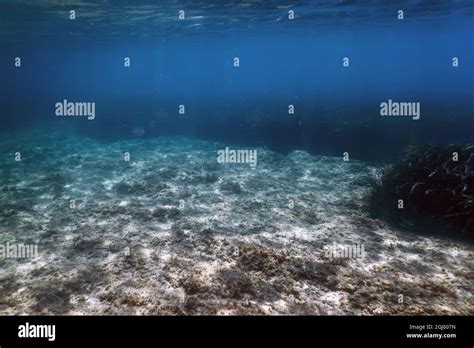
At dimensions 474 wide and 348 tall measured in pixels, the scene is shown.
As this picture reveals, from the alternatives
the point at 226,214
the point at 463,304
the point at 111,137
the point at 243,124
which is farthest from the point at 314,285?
the point at 111,137

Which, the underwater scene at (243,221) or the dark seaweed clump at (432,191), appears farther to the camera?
the dark seaweed clump at (432,191)

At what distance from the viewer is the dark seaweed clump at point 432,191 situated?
10.0 meters

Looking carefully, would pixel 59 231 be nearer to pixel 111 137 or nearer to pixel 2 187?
pixel 2 187

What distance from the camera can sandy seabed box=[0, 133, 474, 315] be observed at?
7.06 m

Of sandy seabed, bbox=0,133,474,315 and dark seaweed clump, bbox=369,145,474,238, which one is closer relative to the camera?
sandy seabed, bbox=0,133,474,315

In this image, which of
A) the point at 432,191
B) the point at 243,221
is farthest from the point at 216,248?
the point at 432,191

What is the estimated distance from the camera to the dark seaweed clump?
32.9 feet

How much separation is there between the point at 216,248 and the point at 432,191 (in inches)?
281

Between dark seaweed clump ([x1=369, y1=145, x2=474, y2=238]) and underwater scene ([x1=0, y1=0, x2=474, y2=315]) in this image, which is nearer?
underwater scene ([x1=0, y1=0, x2=474, y2=315])

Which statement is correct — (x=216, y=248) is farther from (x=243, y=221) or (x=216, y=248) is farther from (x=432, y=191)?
(x=432, y=191)

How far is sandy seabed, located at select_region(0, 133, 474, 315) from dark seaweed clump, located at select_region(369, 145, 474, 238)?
74cm

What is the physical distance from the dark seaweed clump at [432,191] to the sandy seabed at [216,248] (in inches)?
29.1

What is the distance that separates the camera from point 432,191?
1069 cm
